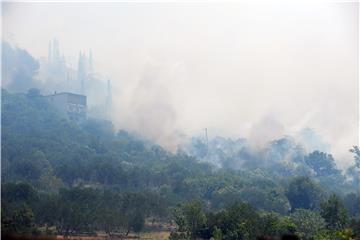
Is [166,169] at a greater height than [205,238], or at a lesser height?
greater

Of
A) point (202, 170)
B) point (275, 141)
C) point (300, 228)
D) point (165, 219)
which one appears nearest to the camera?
point (300, 228)

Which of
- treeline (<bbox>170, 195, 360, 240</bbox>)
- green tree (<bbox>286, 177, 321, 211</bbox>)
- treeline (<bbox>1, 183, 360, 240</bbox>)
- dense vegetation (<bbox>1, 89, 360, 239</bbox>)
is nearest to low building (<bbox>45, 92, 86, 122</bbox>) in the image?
dense vegetation (<bbox>1, 89, 360, 239</bbox>)

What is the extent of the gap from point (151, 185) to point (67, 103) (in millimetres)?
26213

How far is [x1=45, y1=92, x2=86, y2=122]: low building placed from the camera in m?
73.2

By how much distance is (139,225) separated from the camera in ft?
117

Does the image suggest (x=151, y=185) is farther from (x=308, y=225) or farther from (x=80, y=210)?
(x=308, y=225)

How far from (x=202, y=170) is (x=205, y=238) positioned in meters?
27.6

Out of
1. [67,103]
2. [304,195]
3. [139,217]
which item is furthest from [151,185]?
[67,103]

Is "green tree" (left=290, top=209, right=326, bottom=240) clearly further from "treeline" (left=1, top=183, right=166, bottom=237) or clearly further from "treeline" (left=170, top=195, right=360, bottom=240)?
"treeline" (left=1, top=183, right=166, bottom=237)

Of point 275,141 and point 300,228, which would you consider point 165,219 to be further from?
point 275,141

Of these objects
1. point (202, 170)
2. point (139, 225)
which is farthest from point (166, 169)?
point (139, 225)

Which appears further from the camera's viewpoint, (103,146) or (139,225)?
(103,146)

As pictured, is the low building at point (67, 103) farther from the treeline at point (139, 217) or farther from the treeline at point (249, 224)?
the treeline at point (249, 224)

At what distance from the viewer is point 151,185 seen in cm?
5200
